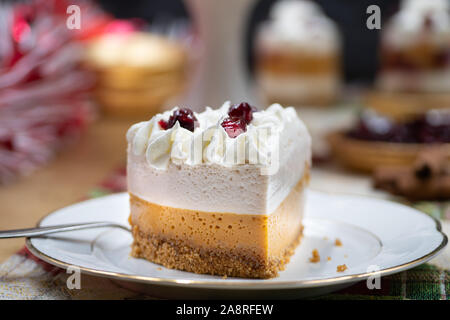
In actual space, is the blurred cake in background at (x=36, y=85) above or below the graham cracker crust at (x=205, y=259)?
above

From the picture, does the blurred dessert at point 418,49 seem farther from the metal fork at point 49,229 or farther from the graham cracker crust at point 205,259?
the metal fork at point 49,229

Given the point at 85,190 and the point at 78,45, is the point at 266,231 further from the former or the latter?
the point at 78,45

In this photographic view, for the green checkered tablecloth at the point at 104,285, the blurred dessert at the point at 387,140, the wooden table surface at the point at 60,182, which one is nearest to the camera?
the green checkered tablecloth at the point at 104,285

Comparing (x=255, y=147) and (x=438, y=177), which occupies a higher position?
(x=255, y=147)

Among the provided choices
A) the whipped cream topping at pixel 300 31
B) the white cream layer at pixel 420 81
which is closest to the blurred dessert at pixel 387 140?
the white cream layer at pixel 420 81

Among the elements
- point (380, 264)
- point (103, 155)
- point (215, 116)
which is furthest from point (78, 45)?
point (380, 264)


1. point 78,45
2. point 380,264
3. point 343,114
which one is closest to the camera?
point 380,264
